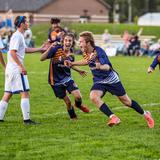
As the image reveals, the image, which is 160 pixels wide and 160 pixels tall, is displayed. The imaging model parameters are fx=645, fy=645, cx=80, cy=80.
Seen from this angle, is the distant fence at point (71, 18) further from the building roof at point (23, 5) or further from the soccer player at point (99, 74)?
the soccer player at point (99, 74)

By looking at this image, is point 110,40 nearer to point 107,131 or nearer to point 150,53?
point 150,53

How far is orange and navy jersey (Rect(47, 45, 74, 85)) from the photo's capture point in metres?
11.6

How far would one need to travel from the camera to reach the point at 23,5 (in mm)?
78062

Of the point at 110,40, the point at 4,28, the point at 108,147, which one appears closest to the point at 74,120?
the point at 108,147

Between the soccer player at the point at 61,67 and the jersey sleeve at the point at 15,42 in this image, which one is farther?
the soccer player at the point at 61,67

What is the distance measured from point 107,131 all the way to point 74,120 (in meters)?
1.55

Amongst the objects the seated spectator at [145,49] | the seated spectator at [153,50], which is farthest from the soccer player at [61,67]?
the seated spectator at [145,49]

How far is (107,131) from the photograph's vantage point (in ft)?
33.6

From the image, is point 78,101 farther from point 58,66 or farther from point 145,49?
point 145,49

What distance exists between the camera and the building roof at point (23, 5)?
7694 cm

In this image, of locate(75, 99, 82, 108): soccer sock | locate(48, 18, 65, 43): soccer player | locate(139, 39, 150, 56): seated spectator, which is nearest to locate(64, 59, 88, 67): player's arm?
locate(48, 18, 65, 43): soccer player

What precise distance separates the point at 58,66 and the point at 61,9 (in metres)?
69.0

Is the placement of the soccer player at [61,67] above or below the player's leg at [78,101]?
above

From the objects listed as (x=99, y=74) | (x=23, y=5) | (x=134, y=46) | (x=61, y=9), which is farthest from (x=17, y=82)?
(x=61, y=9)
